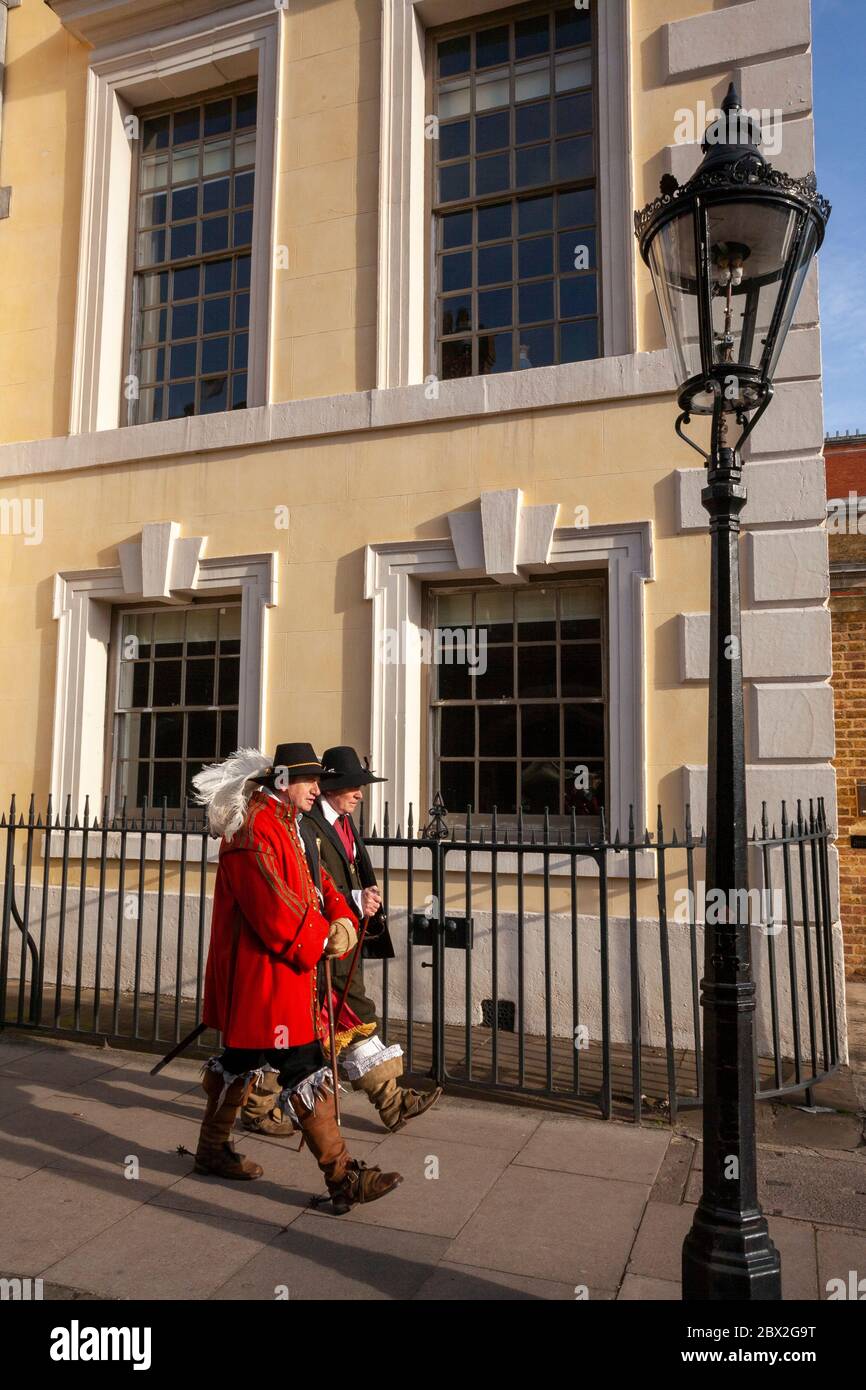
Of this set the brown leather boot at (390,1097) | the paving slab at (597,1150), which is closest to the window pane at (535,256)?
the brown leather boot at (390,1097)

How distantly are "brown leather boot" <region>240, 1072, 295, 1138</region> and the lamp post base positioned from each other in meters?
2.49

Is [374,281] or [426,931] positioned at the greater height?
[374,281]

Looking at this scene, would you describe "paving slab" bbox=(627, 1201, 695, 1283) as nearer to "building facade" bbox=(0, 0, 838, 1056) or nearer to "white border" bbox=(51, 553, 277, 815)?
"building facade" bbox=(0, 0, 838, 1056)

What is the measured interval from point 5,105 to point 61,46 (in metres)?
0.80

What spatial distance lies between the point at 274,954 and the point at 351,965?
33.9 inches

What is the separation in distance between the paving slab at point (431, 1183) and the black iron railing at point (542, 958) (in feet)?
2.11

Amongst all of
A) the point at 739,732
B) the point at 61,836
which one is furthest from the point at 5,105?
the point at 739,732

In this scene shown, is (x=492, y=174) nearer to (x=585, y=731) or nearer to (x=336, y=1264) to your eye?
(x=585, y=731)

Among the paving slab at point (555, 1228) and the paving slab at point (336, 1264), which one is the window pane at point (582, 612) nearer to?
the paving slab at point (555, 1228)

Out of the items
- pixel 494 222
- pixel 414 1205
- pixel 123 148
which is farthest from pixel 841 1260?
pixel 123 148

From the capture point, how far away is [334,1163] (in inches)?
157

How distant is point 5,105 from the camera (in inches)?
382

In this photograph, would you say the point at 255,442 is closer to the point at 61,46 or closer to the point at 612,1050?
the point at 61,46

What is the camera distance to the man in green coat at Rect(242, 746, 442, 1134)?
189 inches
